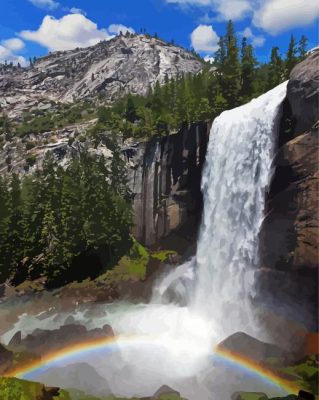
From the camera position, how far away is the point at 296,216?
115 ft

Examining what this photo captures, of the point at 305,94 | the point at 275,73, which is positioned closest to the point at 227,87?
the point at 275,73

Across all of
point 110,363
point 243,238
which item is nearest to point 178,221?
point 243,238

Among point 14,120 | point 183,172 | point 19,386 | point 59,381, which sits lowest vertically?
point 59,381

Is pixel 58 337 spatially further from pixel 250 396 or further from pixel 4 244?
pixel 4 244

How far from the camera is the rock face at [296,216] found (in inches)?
1331

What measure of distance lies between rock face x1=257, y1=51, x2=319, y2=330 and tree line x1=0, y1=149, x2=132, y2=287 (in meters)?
23.2

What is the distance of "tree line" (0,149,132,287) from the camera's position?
52.8 meters

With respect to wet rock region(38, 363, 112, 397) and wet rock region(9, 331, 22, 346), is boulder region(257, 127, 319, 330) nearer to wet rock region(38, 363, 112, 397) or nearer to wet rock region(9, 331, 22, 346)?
wet rock region(38, 363, 112, 397)

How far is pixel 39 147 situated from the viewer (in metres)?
117

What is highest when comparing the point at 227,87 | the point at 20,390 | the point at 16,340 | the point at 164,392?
the point at 227,87

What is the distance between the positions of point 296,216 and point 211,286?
44.8ft

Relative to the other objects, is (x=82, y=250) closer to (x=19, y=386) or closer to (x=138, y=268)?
(x=138, y=268)

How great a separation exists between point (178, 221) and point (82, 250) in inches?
535

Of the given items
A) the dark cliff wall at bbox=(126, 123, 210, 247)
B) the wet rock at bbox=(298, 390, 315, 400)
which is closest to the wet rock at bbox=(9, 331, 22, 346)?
the dark cliff wall at bbox=(126, 123, 210, 247)
